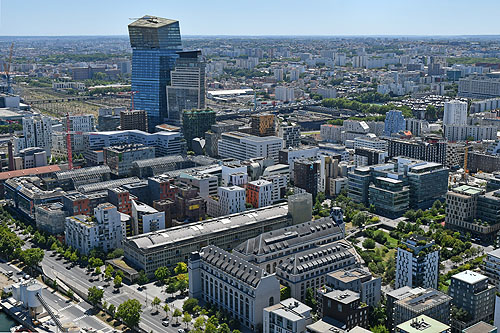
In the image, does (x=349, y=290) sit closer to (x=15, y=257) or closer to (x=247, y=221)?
(x=247, y=221)

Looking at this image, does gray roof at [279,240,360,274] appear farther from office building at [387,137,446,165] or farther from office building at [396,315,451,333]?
office building at [387,137,446,165]

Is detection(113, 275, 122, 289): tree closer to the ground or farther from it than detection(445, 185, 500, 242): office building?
closer to the ground

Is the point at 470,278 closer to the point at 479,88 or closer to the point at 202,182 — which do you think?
the point at 202,182

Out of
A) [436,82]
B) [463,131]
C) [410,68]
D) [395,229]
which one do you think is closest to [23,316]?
[395,229]

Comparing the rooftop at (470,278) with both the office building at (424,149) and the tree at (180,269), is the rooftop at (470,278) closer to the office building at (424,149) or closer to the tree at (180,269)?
the tree at (180,269)

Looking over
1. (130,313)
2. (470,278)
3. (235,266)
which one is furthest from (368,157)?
(130,313)

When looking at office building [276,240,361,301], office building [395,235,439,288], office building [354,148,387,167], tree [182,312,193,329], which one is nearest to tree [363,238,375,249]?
office building [276,240,361,301]

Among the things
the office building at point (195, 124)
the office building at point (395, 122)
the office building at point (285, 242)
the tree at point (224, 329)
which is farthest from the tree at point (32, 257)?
the office building at point (395, 122)
